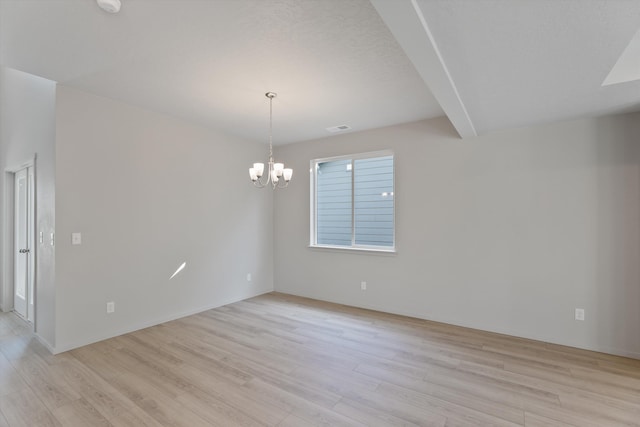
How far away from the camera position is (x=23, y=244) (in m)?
4.00

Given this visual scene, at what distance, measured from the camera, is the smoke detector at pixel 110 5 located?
5.82 ft

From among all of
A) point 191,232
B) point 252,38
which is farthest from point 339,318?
point 252,38

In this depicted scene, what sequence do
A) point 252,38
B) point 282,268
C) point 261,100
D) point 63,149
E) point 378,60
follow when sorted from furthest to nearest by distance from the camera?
point 282,268
point 261,100
point 63,149
point 378,60
point 252,38

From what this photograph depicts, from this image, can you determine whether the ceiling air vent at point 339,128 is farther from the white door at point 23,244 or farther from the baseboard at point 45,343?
the baseboard at point 45,343

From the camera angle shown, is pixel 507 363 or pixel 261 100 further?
pixel 261 100

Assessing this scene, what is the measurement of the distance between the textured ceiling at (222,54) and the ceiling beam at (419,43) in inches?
15.8

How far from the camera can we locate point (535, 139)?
3.36m

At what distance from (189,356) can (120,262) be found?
1.48 meters

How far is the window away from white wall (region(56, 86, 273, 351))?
1225 mm

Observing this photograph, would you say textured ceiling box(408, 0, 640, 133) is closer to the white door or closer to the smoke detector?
the smoke detector

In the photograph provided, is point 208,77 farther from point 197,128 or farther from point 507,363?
point 507,363

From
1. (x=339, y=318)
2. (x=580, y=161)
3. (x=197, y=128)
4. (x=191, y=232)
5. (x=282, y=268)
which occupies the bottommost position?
(x=339, y=318)

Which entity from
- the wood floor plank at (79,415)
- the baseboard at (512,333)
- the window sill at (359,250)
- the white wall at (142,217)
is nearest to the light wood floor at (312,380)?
the wood floor plank at (79,415)

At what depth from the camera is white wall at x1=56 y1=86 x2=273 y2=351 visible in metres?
3.08
